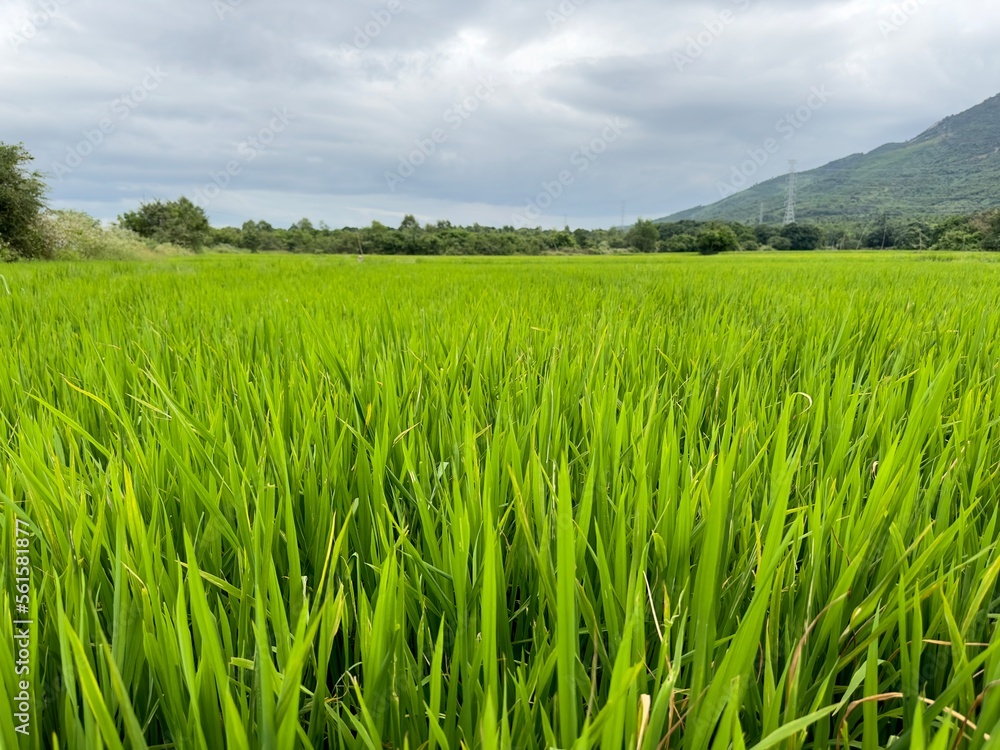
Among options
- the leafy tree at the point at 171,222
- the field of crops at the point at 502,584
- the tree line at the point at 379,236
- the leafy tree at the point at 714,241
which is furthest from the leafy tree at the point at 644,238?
the field of crops at the point at 502,584

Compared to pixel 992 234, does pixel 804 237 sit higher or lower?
higher

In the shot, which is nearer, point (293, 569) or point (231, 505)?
point (293, 569)

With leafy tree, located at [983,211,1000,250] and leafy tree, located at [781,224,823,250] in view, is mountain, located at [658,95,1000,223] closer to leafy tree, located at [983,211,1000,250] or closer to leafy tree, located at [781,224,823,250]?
leafy tree, located at [781,224,823,250]

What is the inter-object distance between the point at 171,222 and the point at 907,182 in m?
82.3

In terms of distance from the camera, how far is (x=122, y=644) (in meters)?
0.39

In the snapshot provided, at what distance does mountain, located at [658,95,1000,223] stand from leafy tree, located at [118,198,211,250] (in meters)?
58.7

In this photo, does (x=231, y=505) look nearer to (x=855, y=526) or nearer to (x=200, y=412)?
(x=200, y=412)

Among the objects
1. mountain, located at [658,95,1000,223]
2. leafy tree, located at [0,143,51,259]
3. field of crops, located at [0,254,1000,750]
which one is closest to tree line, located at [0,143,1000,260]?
leafy tree, located at [0,143,51,259]

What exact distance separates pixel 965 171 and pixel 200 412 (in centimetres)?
8964

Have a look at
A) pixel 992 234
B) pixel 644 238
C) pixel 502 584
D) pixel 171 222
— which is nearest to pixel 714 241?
pixel 644 238

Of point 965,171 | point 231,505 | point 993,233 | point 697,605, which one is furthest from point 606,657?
point 965,171

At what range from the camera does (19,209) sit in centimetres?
1282

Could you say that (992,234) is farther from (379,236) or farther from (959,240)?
(379,236)

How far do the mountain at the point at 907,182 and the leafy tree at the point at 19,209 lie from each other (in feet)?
230
